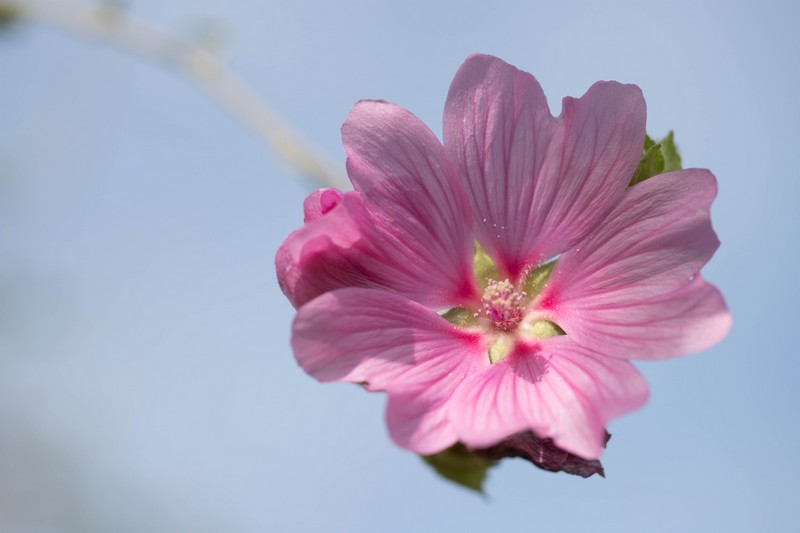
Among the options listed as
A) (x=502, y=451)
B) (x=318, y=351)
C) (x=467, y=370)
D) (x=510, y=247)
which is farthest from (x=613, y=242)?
(x=318, y=351)

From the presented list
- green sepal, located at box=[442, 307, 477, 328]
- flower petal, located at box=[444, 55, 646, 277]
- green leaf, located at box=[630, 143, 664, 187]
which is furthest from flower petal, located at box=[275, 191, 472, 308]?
green leaf, located at box=[630, 143, 664, 187]

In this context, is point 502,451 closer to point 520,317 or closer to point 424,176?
point 520,317

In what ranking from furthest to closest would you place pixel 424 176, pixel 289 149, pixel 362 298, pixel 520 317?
pixel 289 149, pixel 520 317, pixel 424 176, pixel 362 298

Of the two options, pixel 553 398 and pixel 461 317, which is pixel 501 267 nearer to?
pixel 461 317

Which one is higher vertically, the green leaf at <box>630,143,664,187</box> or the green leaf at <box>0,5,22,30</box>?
the green leaf at <box>0,5,22,30</box>

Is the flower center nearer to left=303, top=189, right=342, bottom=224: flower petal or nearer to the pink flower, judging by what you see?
A: the pink flower

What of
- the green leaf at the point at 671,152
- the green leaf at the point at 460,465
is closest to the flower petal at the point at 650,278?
the green leaf at the point at 671,152

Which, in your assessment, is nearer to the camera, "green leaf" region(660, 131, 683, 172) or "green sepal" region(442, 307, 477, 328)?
"green leaf" region(660, 131, 683, 172)

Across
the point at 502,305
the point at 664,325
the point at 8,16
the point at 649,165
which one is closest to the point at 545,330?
the point at 502,305

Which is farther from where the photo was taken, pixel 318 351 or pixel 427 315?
pixel 427 315
